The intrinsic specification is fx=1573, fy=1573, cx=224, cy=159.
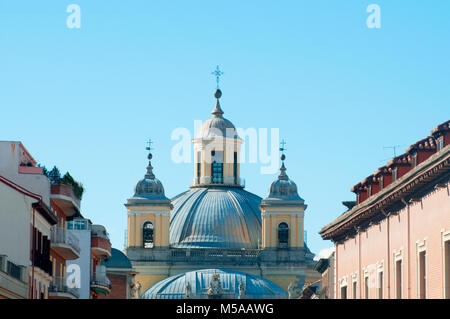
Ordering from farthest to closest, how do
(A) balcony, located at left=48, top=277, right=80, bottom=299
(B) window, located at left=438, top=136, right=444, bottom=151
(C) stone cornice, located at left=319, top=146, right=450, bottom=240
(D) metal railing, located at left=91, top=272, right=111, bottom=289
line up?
(D) metal railing, located at left=91, top=272, right=111, bottom=289, (A) balcony, located at left=48, top=277, right=80, bottom=299, (B) window, located at left=438, top=136, right=444, bottom=151, (C) stone cornice, located at left=319, top=146, right=450, bottom=240

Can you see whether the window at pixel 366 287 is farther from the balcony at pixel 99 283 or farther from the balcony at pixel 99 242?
the balcony at pixel 99 283

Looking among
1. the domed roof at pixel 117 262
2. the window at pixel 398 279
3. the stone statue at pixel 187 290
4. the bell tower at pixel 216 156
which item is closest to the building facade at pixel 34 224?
the window at pixel 398 279

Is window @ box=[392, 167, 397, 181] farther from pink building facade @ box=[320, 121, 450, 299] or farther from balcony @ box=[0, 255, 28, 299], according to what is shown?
balcony @ box=[0, 255, 28, 299]

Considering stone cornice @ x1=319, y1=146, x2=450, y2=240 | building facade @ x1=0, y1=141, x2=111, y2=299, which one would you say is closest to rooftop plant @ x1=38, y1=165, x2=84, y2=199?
building facade @ x1=0, y1=141, x2=111, y2=299

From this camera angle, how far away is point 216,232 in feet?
603

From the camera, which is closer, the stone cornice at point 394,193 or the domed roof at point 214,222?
the stone cornice at point 394,193

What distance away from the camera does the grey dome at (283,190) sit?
180 metres

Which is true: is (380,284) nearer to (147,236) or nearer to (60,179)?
(60,179)

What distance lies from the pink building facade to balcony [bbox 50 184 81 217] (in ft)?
35.6

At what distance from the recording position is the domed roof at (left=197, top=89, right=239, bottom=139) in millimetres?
191500

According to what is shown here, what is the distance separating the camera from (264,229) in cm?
18038

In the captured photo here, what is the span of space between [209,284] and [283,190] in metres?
17.1
